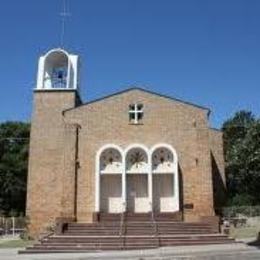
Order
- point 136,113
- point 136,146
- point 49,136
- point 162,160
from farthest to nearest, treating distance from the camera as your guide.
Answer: point 49,136 → point 136,113 → point 162,160 → point 136,146

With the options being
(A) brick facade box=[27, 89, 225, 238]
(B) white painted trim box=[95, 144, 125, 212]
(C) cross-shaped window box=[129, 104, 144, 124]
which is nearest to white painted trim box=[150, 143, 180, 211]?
(A) brick facade box=[27, 89, 225, 238]

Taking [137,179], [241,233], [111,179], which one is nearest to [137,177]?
[137,179]

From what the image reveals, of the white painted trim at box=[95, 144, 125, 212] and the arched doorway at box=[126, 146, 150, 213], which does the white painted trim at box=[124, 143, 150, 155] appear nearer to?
the arched doorway at box=[126, 146, 150, 213]

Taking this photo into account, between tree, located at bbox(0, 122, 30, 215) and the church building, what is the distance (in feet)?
70.0

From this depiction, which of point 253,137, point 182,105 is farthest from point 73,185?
point 253,137

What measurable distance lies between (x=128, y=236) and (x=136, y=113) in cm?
1058

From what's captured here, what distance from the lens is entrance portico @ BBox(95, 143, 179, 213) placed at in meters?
34.4

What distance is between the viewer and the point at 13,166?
193ft

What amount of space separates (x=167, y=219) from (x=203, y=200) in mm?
2534

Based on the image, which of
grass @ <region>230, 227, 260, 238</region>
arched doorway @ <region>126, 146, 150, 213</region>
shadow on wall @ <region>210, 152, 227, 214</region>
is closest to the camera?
grass @ <region>230, 227, 260, 238</region>

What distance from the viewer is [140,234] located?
28438mm

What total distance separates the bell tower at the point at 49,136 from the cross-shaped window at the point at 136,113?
12.9 feet

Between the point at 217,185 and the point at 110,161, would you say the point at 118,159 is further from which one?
the point at 217,185

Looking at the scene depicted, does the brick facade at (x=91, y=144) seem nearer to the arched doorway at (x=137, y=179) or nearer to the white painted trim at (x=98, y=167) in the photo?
the white painted trim at (x=98, y=167)
